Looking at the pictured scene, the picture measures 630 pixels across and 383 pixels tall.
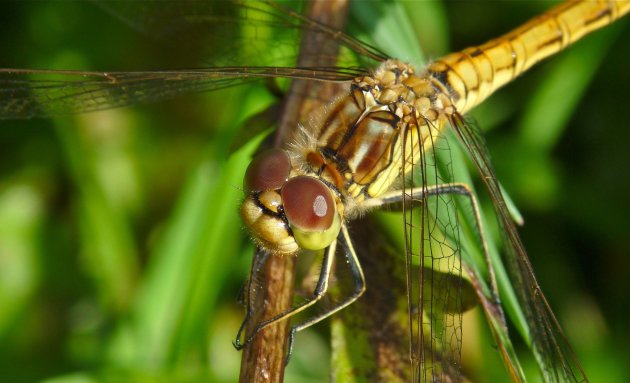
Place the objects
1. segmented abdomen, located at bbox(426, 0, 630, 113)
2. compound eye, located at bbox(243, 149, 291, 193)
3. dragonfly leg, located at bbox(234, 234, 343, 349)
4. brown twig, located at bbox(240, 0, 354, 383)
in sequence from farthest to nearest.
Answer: segmented abdomen, located at bbox(426, 0, 630, 113), compound eye, located at bbox(243, 149, 291, 193), dragonfly leg, located at bbox(234, 234, 343, 349), brown twig, located at bbox(240, 0, 354, 383)

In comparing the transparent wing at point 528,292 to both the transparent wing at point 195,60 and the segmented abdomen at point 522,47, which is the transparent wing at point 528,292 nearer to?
the segmented abdomen at point 522,47

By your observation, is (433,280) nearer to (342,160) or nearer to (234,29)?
(342,160)

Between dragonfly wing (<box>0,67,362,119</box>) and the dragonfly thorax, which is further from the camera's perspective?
dragonfly wing (<box>0,67,362,119</box>)


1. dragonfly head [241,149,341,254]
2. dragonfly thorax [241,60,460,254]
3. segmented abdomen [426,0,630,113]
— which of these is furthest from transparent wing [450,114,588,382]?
dragonfly head [241,149,341,254]

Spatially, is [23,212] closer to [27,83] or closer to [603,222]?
[27,83]

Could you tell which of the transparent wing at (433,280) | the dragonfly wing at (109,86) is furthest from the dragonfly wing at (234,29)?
the transparent wing at (433,280)

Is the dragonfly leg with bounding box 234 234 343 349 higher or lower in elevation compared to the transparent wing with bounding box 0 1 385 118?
lower

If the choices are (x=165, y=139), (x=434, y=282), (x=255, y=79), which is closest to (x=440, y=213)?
(x=434, y=282)

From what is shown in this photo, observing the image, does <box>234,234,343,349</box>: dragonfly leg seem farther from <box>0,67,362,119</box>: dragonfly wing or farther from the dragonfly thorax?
<box>0,67,362,119</box>: dragonfly wing
